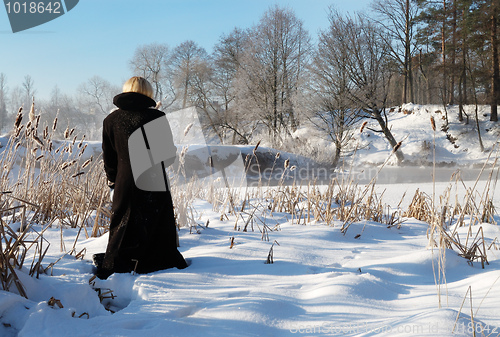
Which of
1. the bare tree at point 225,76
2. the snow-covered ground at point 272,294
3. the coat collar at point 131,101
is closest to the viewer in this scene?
the snow-covered ground at point 272,294

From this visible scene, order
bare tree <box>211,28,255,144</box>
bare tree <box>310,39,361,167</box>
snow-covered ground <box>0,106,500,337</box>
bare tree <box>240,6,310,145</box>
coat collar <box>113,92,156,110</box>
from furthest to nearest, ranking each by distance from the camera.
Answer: bare tree <box>211,28,255,144</box> < bare tree <box>240,6,310,145</box> < bare tree <box>310,39,361,167</box> < coat collar <box>113,92,156,110</box> < snow-covered ground <box>0,106,500,337</box>

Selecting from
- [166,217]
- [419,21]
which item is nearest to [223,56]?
[419,21]

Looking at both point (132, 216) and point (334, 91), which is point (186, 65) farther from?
point (132, 216)

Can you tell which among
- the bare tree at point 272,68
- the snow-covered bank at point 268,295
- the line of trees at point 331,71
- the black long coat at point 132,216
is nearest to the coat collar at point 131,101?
the black long coat at point 132,216

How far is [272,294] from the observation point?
173 centimetres

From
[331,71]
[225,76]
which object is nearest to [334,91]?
[331,71]

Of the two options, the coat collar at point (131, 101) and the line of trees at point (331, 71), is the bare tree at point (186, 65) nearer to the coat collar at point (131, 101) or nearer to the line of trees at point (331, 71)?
the line of trees at point (331, 71)

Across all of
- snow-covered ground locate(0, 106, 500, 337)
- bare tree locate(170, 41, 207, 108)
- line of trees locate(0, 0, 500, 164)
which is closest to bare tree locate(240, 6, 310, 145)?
line of trees locate(0, 0, 500, 164)

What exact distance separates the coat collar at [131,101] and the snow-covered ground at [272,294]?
0.97 metres

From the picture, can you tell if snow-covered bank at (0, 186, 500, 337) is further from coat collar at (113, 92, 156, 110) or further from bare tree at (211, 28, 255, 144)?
bare tree at (211, 28, 255, 144)

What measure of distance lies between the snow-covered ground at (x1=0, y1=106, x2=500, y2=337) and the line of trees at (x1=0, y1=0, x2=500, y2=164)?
8.10 metres

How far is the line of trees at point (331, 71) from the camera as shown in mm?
14234

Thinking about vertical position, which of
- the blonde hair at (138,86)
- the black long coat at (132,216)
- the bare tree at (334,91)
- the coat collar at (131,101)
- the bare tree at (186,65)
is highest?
the bare tree at (186,65)

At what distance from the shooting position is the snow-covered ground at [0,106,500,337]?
4.52 ft
